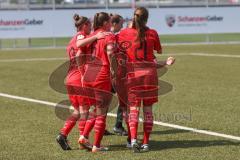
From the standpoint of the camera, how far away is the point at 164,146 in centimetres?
957

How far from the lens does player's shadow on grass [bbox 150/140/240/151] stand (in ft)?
31.2

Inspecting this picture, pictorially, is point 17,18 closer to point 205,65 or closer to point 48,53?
point 48,53

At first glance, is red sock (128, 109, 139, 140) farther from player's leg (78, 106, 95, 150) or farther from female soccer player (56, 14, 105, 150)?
female soccer player (56, 14, 105, 150)

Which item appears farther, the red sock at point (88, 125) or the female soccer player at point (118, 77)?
the female soccer player at point (118, 77)

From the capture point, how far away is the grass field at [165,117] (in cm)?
905

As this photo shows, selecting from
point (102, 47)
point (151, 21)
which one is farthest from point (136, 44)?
point (151, 21)

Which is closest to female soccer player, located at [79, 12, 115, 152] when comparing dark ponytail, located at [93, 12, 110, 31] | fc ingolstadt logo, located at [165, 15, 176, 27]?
dark ponytail, located at [93, 12, 110, 31]

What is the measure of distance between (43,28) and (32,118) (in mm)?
18401

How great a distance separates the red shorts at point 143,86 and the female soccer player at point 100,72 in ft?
1.26

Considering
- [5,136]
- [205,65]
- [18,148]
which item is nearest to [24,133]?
[5,136]

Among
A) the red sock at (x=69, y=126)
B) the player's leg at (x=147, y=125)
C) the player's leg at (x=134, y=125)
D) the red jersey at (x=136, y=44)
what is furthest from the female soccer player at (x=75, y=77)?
the player's leg at (x=147, y=125)

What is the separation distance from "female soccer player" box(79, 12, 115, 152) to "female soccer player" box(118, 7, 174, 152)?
320 millimetres

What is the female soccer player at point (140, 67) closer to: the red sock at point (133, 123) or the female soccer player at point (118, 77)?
the red sock at point (133, 123)

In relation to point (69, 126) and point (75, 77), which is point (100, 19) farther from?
point (69, 126)
